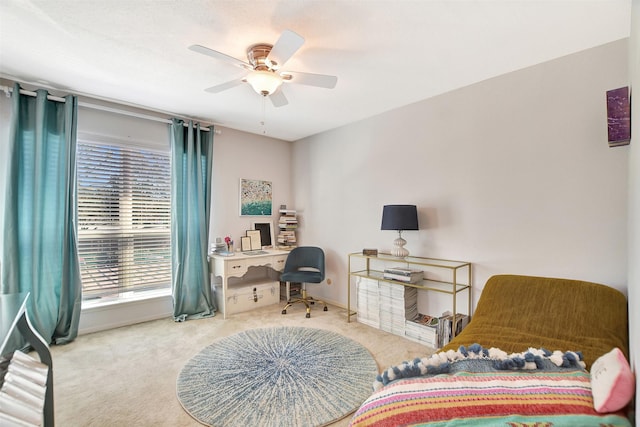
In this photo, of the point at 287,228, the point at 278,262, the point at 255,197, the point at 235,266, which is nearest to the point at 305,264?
the point at 278,262

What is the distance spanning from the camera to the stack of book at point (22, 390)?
1.03 meters

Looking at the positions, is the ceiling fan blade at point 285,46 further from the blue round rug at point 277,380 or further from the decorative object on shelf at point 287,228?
the decorative object on shelf at point 287,228

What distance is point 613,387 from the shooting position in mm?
1002

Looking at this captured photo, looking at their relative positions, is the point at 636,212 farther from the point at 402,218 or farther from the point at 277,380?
A: the point at 277,380

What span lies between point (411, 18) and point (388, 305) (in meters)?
2.57

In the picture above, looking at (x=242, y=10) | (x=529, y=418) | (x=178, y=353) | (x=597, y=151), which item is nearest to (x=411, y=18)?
(x=242, y=10)

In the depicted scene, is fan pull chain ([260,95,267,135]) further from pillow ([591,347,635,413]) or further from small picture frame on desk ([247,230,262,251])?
pillow ([591,347,635,413])

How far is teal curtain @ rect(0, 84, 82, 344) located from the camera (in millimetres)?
2629

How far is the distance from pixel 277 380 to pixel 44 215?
8.77ft

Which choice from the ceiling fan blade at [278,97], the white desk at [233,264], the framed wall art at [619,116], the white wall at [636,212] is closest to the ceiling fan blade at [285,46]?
the ceiling fan blade at [278,97]

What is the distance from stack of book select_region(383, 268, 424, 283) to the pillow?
6.15 ft

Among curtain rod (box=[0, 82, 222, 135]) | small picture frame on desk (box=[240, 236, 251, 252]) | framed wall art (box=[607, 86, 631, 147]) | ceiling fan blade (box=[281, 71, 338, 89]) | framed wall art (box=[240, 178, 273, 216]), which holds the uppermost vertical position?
curtain rod (box=[0, 82, 222, 135])

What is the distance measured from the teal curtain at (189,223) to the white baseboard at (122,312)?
0.70 feet

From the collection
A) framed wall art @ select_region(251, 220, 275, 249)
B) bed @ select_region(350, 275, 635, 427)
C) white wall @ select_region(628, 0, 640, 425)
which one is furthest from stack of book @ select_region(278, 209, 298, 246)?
white wall @ select_region(628, 0, 640, 425)
